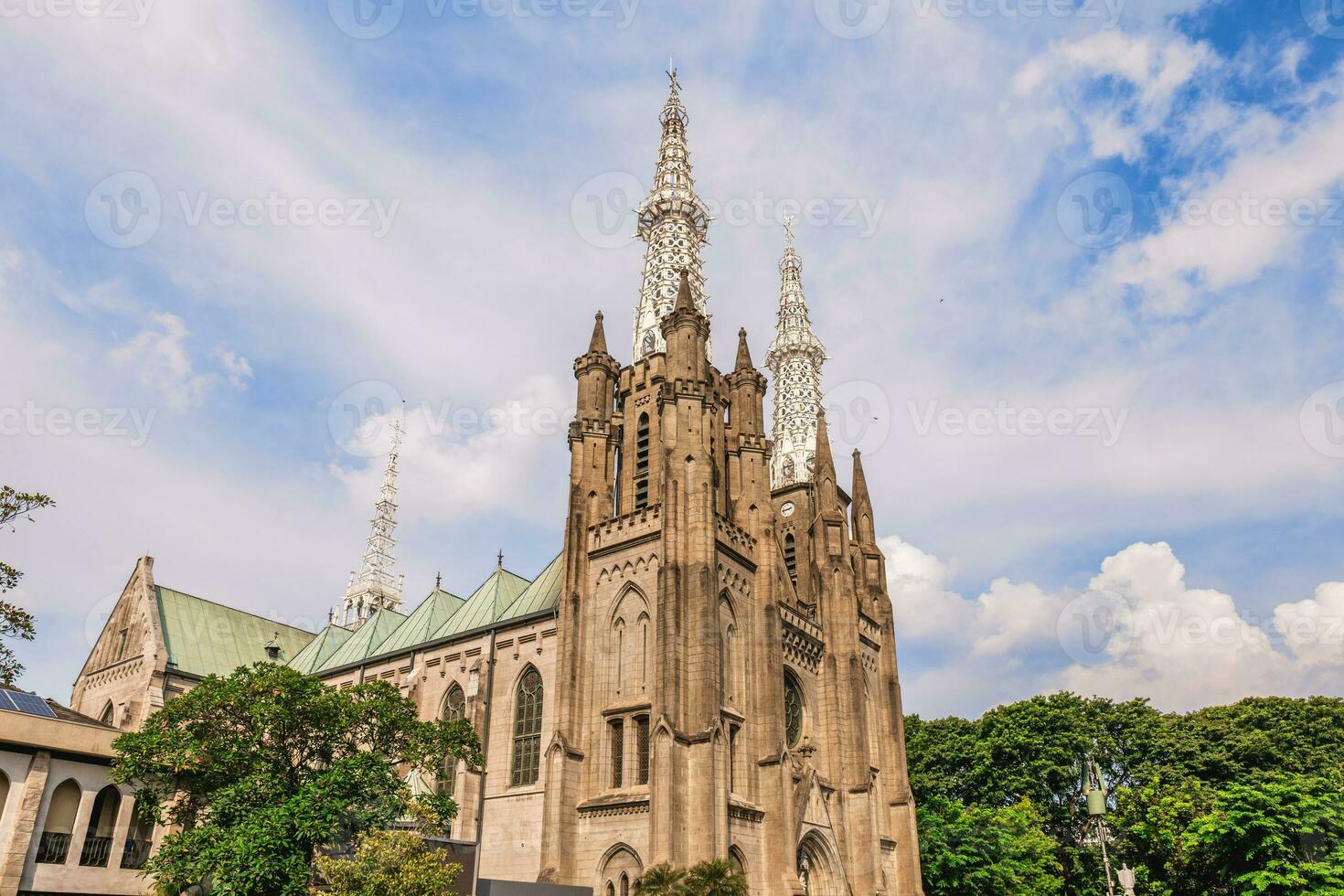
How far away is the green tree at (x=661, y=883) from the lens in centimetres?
2725

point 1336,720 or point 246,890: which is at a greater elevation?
point 1336,720

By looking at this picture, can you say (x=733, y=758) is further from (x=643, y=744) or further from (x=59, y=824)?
(x=59, y=824)

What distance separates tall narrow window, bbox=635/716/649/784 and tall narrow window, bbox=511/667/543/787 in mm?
5695

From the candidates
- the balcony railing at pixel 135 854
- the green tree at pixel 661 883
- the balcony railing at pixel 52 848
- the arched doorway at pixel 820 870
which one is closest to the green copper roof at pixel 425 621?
the balcony railing at pixel 135 854

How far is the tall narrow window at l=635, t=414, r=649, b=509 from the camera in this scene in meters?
43.1

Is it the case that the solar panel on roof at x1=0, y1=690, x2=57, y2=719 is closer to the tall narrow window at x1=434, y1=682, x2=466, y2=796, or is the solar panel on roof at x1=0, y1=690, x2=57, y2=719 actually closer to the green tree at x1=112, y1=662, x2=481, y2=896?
the green tree at x1=112, y1=662, x2=481, y2=896

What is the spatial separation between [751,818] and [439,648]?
18.2 metres

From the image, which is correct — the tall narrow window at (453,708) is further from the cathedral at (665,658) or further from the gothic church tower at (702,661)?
the gothic church tower at (702,661)

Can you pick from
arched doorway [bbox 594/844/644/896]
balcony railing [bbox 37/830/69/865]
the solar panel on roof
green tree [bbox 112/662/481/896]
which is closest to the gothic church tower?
arched doorway [bbox 594/844/644/896]

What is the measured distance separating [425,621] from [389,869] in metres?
24.1

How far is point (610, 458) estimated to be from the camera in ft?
143

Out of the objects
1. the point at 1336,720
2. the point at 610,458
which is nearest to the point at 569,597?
the point at 610,458

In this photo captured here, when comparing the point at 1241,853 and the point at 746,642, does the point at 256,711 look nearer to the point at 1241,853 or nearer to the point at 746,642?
the point at 746,642

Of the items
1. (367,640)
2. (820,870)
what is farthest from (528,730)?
(367,640)
